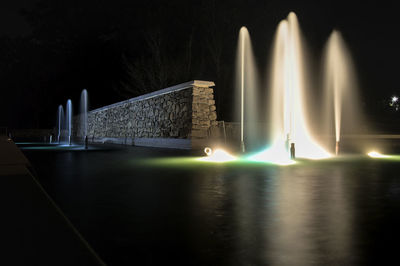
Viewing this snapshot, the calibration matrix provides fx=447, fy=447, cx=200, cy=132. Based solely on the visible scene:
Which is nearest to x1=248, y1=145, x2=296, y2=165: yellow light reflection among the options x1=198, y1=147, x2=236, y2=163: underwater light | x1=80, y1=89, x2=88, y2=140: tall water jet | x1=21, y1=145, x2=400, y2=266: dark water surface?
x1=198, y1=147, x2=236, y2=163: underwater light

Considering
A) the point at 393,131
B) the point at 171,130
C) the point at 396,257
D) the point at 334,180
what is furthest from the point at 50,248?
the point at 393,131

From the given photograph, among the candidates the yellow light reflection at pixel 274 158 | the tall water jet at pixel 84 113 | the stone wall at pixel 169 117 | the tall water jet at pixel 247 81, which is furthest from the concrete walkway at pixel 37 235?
the tall water jet at pixel 84 113

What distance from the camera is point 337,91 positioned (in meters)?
31.7

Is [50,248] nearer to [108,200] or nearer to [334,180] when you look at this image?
[108,200]

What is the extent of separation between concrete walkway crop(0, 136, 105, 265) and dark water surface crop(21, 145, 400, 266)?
25cm

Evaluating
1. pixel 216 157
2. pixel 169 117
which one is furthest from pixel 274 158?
pixel 169 117

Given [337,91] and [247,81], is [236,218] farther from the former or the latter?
[247,81]

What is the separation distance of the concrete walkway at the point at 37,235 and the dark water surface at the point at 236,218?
0.25 m

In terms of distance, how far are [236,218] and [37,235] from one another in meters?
2.27

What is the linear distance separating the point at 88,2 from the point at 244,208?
187ft

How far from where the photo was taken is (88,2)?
57.9 meters

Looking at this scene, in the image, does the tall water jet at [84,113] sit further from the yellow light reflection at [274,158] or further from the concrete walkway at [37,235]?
the concrete walkway at [37,235]

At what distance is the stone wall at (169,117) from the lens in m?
22.6

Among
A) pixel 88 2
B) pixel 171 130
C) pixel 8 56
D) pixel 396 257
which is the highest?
pixel 88 2
